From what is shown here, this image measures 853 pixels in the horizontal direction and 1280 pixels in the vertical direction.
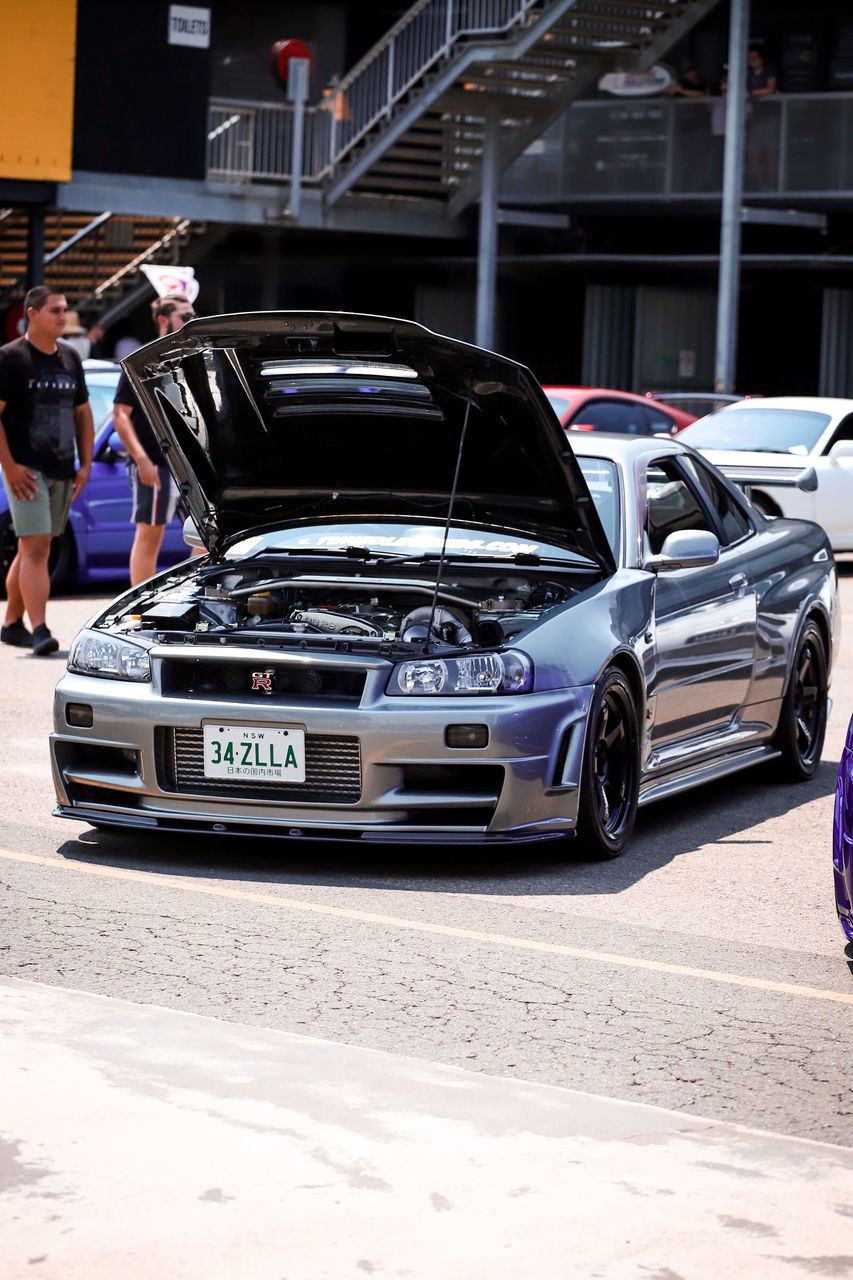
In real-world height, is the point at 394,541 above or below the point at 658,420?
below

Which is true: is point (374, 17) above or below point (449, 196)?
above

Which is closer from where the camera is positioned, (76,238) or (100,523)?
(100,523)

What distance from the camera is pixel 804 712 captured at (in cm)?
892

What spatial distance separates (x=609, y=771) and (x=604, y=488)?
1.18 meters

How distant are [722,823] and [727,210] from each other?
1991 cm

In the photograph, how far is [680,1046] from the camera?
4.87m

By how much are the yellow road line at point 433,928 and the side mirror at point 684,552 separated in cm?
194

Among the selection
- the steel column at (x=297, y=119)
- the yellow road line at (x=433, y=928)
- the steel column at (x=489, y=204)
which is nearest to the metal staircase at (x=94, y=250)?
the steel column at (x=297, y=119)

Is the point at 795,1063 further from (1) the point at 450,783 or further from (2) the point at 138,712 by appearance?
(2) the point at 138,712

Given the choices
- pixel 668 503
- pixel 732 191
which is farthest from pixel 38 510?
pixel 732 191

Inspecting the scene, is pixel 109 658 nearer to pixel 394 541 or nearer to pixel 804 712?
pixel 394 541

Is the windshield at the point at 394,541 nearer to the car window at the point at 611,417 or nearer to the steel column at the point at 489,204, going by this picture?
the car window at the point at 611,417

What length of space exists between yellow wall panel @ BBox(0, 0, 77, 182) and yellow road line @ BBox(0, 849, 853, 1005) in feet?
69.7

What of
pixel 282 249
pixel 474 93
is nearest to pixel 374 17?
pixel 282 249
